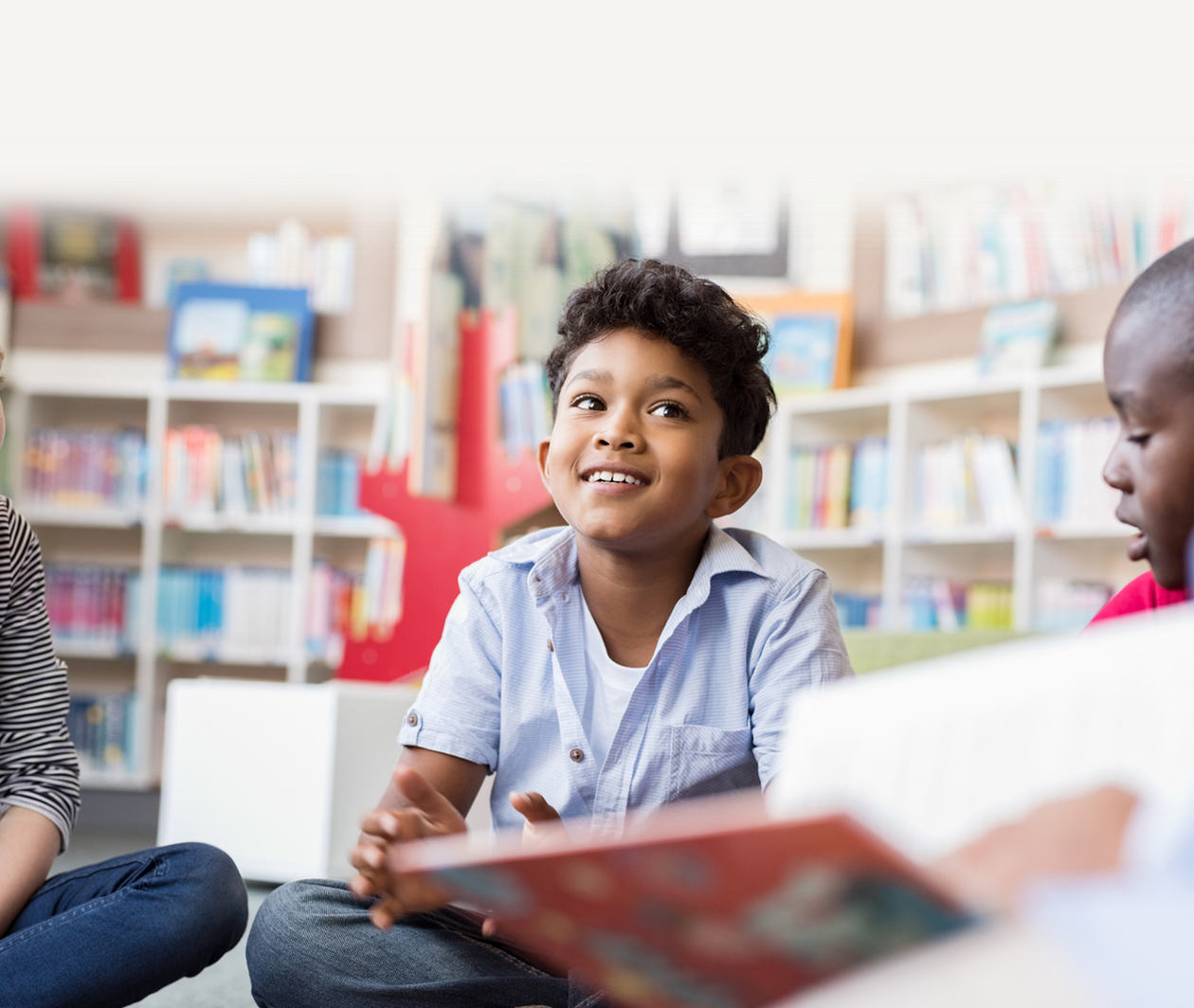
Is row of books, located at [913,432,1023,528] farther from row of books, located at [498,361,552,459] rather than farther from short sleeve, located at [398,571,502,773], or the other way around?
short sleeve, located at [398,571,502,773]

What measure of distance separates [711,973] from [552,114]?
438cm

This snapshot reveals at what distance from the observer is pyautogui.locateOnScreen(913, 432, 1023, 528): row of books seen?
12.7ft

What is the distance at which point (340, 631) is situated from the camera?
462 cm

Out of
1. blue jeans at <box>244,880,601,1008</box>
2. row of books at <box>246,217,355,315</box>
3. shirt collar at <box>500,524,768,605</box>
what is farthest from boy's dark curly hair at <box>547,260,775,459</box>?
row of books at <box>246,217,355,315</box>

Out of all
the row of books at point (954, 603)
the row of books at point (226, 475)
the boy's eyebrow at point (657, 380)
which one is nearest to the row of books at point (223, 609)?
the row of books at point (226, 475)

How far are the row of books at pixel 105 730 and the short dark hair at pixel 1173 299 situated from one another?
428 cm

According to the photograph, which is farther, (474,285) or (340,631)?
(340,631)

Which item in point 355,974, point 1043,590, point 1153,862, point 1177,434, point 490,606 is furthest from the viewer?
point 1043,590

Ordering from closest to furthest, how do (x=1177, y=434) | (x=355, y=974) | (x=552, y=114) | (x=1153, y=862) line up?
(x=1153, y=862) < (x=1177, y=434) < (x=355, y=974) < (x=552, y=114)

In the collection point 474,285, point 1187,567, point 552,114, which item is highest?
point 552,114

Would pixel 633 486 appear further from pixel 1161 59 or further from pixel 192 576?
pixel 192 576

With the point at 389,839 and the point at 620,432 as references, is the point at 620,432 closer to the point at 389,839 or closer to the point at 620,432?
the point at 620,432

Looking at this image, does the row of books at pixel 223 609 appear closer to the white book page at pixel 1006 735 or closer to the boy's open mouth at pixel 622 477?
the boy's open mouth at pixel 622 477

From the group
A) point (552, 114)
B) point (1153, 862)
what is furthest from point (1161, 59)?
point (1153, 862)
